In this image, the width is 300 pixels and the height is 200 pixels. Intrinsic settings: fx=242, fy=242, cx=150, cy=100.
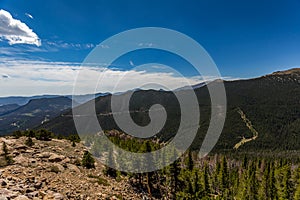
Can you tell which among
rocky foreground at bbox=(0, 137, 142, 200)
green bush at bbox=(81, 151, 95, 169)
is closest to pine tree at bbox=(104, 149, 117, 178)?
rocky foreground at bbox=(0, 137, 142, 200)

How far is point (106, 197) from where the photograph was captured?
2986 cm

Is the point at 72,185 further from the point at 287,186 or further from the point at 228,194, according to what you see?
the point at 228,194

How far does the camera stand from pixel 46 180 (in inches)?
1128

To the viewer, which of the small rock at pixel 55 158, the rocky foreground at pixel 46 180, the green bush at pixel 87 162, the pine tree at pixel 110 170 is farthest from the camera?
the pine tree at pixel 110 170

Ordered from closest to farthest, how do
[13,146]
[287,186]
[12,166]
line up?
[12,166], [13,146], [287,186]

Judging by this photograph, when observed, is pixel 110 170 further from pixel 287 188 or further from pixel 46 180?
pixel 287 188

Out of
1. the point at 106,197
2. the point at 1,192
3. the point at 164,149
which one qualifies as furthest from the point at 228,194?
the point at 1,192

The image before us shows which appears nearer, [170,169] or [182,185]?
[170,169]

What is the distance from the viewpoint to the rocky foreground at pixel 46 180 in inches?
886

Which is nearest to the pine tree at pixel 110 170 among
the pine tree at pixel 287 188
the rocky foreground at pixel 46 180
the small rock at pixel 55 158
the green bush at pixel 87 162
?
the rocky foreground at pixel 46 180

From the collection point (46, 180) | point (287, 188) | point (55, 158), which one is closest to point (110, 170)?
point (55, 158)

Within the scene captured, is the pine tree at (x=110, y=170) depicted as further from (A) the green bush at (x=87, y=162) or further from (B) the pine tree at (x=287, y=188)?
(B) the pine tree at (x=287, y=188)

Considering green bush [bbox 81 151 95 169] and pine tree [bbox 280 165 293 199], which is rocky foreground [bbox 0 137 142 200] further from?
pine tree [bbox 280 165 293 199]

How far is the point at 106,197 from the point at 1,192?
13.2m
